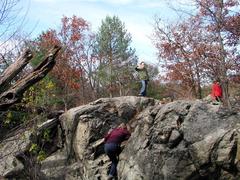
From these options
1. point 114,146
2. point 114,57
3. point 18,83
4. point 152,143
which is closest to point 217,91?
point 152,143

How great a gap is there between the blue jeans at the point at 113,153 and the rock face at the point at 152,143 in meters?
0.19

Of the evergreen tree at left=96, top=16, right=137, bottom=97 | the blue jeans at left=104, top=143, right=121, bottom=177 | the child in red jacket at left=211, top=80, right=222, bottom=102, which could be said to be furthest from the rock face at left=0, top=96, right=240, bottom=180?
the evergreen tree at left=96, top=16, right=137, bottom=97

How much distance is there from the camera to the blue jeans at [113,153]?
51.2 ft

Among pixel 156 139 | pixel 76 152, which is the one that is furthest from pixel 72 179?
pixel 156 139

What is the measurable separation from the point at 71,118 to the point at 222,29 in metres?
7.84

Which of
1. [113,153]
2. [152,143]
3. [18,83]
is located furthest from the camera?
[113,153]

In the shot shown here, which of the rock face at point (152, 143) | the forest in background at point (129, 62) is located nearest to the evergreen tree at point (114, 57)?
the forest in background at point (129, 62)

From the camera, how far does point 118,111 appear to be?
18.5 m

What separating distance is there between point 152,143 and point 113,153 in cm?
152

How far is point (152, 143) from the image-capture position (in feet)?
50.3

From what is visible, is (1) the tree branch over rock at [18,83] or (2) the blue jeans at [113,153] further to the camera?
(2) the blue jeans at [113,153]

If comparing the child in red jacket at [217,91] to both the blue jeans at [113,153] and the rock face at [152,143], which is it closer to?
the rock face at [152,143]

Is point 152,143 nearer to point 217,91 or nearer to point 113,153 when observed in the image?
point 113,153

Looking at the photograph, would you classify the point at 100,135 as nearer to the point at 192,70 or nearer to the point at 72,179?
the point at 72,179
